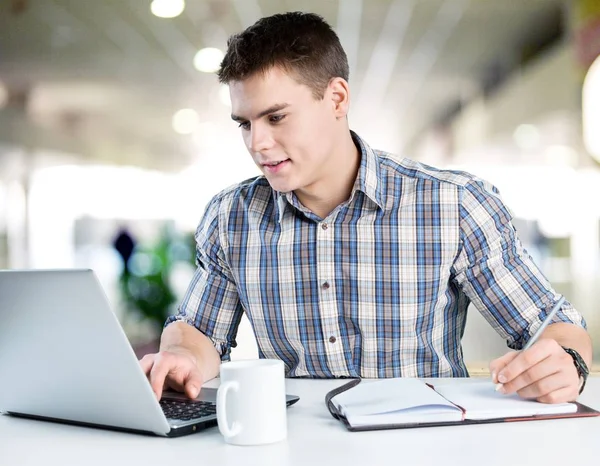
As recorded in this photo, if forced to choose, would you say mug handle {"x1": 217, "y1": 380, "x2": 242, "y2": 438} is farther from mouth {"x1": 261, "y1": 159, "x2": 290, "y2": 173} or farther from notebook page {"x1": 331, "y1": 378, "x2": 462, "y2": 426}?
mouth {"x1": 261, "y1": 159, "x2": 290, "y2": 173}

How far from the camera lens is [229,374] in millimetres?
847

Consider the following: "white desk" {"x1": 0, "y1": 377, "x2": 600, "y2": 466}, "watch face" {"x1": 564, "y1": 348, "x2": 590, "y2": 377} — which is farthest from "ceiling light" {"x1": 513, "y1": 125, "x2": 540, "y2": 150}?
"white desk" {"x1": 0, "y1": 377, "x2": 600, "y2": 466}

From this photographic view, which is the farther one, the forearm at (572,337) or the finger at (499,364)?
the forearm at (572,337)

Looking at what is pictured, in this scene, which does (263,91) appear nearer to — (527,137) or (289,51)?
(289,51)

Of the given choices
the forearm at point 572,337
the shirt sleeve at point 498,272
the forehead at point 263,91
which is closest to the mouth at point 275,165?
the forehead at point 263,91

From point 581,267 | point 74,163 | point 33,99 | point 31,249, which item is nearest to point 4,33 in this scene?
point 33,99

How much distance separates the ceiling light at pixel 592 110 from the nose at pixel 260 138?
336 centimetres

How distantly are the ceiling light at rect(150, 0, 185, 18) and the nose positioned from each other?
322cm

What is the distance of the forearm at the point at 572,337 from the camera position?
1.21m

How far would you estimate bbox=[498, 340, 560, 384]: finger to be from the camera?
0.98 metres

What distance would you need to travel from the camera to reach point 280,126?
1.47 meters

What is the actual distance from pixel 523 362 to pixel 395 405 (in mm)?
183

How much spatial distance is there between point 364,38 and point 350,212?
312cm

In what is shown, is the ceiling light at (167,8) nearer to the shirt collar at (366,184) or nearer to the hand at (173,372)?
the shirt collar at (366,184)
